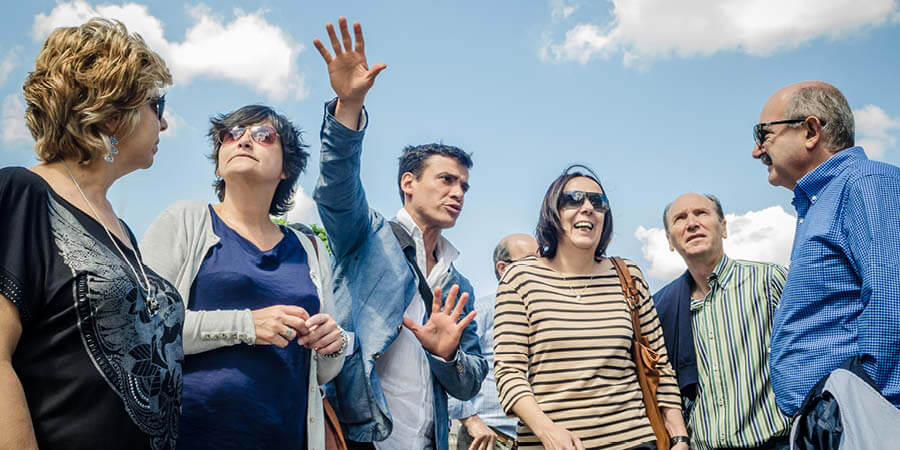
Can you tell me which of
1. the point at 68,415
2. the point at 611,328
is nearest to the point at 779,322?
the point at 611,328

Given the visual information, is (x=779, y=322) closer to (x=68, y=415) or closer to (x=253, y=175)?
(x=253, y=175)

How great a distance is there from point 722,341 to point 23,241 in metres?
3.63

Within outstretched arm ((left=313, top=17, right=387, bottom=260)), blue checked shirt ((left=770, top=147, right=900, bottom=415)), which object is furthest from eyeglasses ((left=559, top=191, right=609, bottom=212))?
outstretched arm ((left=313, top=17, right=387, bottom=260))

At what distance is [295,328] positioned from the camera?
8.39ft

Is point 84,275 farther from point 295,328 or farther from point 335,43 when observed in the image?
point 335,43

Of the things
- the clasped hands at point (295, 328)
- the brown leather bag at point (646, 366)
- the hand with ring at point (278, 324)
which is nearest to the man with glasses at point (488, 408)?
the brown leather bag at point (646, 366)

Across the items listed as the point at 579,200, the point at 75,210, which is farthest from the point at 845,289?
the point at 75,210

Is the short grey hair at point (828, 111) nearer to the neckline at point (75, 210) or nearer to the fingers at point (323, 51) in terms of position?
the fingers at point (323, 51)

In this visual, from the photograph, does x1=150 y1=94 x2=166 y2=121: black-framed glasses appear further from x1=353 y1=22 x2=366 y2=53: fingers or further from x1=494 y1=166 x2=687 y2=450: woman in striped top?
x1=494 y1=166 x2=687 y2=450: woman in striped top

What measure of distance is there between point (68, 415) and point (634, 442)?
2.65 metres

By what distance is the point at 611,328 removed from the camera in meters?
3.53

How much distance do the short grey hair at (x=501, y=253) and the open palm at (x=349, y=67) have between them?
405 centimetres

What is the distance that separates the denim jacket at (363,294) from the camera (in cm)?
310

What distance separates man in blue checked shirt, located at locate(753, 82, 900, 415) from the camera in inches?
96.5
